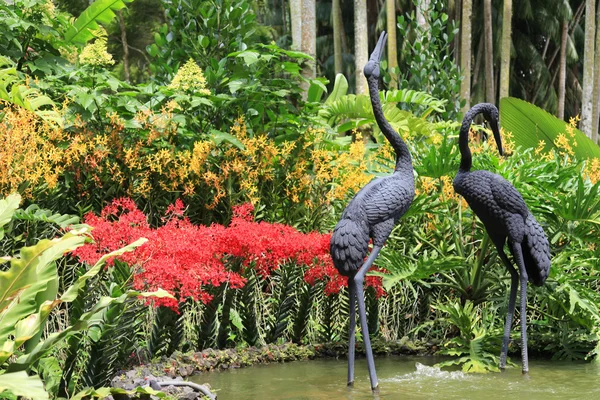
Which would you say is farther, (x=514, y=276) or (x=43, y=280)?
(x=514, y=276)

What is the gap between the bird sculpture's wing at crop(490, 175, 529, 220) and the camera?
5910 mm

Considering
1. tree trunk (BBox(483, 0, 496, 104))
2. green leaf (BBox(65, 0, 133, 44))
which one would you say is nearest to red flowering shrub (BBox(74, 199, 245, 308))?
green leaf (BBox(65, 0, 133, 44))

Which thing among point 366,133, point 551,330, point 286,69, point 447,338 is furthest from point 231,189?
point 366,133

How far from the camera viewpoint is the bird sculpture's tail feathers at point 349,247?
5.39m

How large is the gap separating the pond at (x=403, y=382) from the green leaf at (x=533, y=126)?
3665 millimetres

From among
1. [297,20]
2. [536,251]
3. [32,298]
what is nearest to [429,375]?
[536,251]

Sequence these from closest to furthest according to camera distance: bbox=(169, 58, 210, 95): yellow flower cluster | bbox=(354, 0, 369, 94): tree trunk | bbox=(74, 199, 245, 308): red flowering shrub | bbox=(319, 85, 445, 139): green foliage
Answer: bbox=(74, 199, 245, 308): red flowering shrub → bbox=(169, 58, 210, 95): yellow flower cluster → bbox=(319, 85, 445, 139): green foliage → bbox=(354, 0, 369, 94): tree trunk

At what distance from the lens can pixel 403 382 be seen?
18.8 ft

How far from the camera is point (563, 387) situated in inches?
215

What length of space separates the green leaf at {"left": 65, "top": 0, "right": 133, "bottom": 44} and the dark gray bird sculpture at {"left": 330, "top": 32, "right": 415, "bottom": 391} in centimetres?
402

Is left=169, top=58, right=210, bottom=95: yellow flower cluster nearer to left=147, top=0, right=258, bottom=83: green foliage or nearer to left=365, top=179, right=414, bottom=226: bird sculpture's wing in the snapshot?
left=147, top=0, right=258, bottom=83: green foliage

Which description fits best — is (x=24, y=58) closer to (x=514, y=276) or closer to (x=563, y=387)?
(x=514, y=276)

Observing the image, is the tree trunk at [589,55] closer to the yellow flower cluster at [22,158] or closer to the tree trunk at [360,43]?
the tree trunk at [360,43]

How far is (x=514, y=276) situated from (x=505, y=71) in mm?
10219
